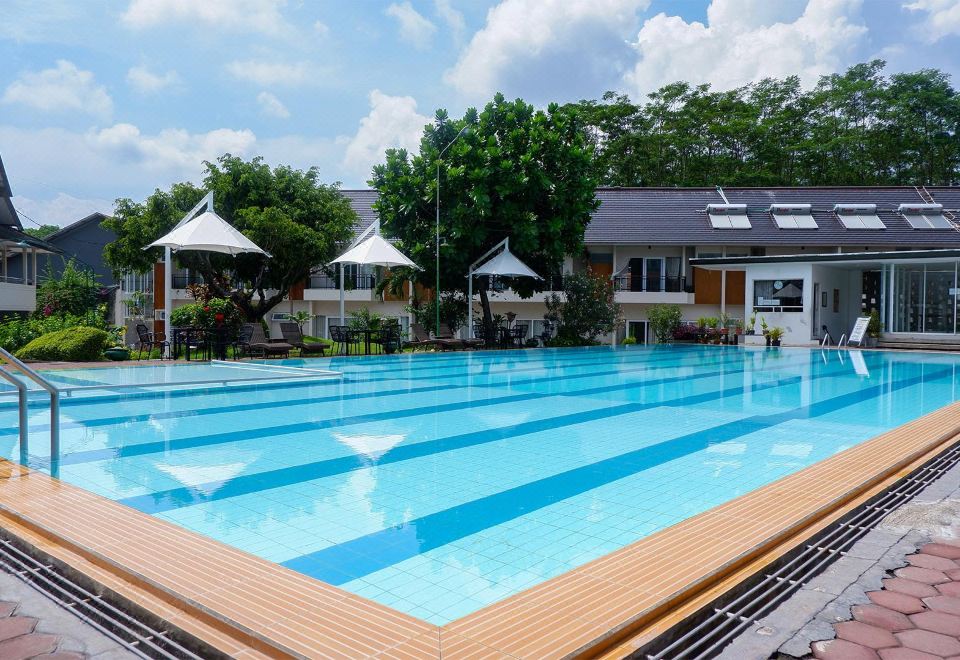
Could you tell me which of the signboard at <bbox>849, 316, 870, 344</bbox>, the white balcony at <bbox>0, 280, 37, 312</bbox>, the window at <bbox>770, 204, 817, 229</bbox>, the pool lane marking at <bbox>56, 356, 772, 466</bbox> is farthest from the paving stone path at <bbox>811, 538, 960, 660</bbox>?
the window at <bbox>770, 204, 817, 229</bbox>

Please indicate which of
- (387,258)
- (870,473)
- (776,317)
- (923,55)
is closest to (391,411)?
(870,473)

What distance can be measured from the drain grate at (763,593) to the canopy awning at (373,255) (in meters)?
15.1

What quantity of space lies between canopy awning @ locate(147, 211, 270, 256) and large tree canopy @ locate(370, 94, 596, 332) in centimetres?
675

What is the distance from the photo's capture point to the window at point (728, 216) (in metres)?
30.3

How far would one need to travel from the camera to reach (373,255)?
18562mm

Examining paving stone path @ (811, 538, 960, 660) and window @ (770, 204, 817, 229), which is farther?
window @ (770, 204, 817, 229)

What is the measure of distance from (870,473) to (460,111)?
19.8 m

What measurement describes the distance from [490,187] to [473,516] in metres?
17.9

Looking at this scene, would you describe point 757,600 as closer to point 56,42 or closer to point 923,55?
point 56,42

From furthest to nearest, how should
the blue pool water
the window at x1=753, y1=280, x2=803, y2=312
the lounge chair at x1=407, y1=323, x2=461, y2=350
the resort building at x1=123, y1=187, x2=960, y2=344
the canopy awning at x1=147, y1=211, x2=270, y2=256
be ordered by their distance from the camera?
1. the resort building at x1=123, y1=187, x2=960, y2=344
2. the window at x1=753, y1=280, x2=803, y2=312
3. the lounge chair at x1=407, y1=323, x2=461, y2=350
4. the canopy awning at x1=147, y1=211, x2=270, y2=256
5. the blue pool water

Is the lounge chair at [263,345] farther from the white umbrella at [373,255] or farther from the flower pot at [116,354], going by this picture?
the white umbrella at [373,255]

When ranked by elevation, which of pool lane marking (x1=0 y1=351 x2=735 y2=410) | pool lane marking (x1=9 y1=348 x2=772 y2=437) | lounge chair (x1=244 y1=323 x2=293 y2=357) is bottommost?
pool lane marking (x1=9 y1=348 x2=772 y2=437)

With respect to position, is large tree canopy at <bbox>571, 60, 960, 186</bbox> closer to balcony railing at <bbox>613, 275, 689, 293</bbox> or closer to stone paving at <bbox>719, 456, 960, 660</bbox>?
balcony railing at <bbox>613, 275, 689, 293</bbox>

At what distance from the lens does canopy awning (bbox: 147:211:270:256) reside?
A: 49.6ft
